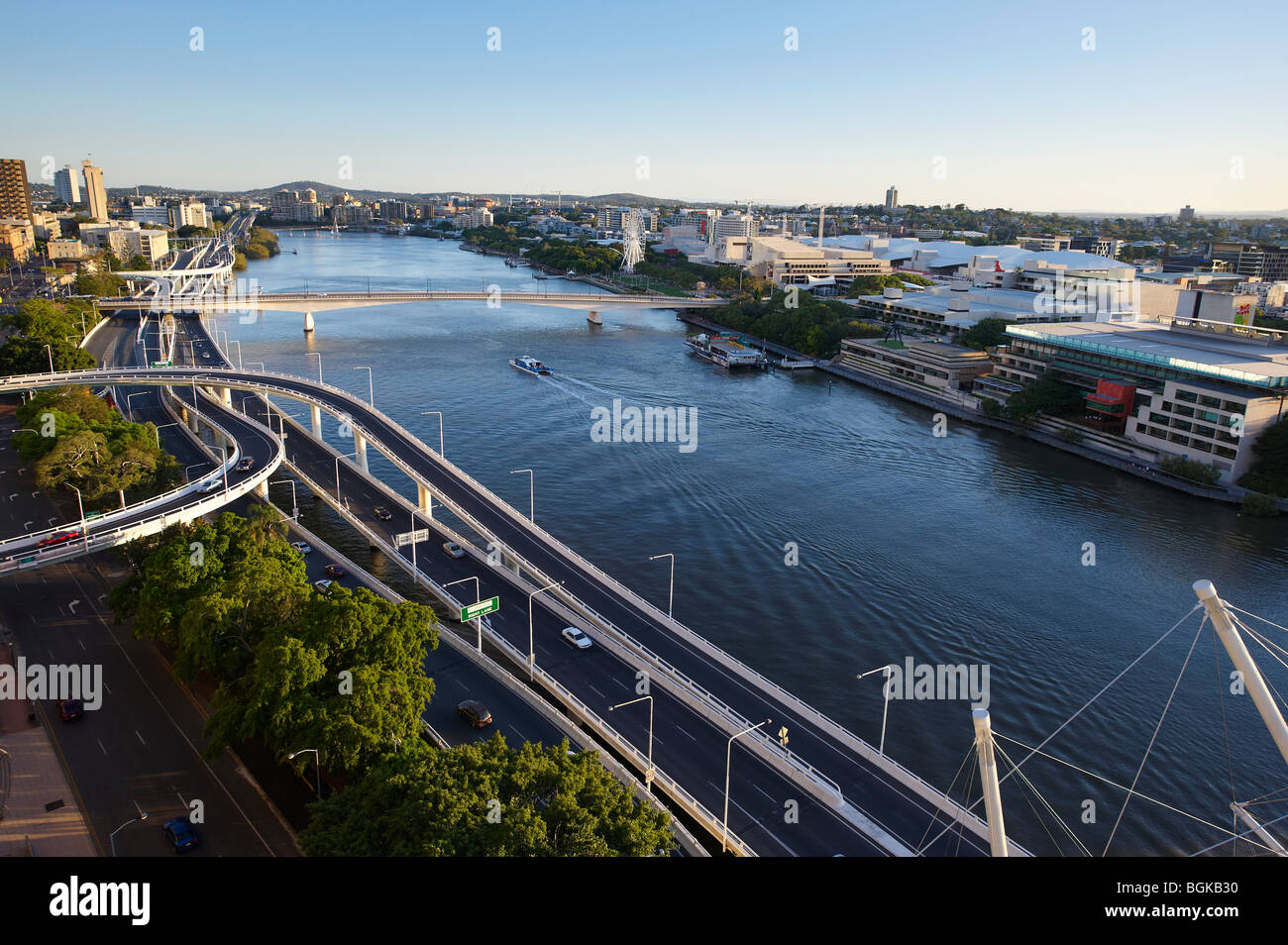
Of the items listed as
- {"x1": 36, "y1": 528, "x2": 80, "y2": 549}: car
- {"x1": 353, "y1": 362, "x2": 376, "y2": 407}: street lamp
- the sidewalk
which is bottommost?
the sidewalk

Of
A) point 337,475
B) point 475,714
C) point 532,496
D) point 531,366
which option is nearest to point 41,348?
point 337,475

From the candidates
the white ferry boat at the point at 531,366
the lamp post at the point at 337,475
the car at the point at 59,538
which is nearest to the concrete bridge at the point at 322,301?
the white ferry boat at the point at 531,366

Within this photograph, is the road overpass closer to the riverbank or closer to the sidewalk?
the sidewalk

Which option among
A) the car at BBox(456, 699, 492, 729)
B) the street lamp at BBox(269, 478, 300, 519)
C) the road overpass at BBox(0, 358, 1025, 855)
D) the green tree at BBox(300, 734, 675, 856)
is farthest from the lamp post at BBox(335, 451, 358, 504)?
the green tree at BBox(300, 734, 675, 856)

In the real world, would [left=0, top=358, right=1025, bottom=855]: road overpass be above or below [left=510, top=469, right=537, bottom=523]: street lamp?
below
